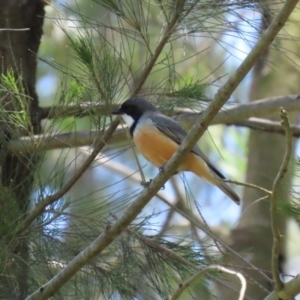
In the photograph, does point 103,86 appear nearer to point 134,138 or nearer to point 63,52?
point 134,138

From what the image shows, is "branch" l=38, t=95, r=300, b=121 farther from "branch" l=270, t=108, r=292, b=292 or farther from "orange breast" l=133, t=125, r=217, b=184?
"branch" l=270, t=108, r=292, b=292

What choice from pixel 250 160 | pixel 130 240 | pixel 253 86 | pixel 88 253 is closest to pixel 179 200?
pixel 250 160

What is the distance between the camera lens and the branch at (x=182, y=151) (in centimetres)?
175

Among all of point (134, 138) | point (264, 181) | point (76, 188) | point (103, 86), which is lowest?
point (76, 188)

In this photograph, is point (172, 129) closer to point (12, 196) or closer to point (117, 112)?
point (117, 112)

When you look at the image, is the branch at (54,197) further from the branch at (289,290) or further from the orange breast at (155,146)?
the branch at (289,290)

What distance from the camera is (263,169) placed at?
14.1 feet

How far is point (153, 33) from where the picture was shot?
480 cm

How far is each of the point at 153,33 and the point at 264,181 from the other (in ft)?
4.34

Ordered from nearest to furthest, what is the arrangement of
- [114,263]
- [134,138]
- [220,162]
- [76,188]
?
[114,263] < [134,138] < [76,188] < [220,162]

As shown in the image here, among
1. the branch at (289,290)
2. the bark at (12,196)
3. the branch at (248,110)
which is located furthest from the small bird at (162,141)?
the branch at (289,290)

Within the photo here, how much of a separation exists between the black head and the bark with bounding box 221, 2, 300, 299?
3.69ft

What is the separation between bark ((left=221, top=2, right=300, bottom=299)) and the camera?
402 cm

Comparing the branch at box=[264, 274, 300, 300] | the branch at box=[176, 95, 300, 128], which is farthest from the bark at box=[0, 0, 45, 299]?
the branch at box=[264, 274, 300, 300]
